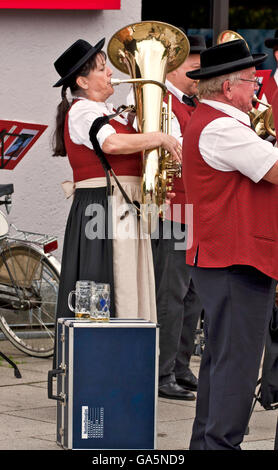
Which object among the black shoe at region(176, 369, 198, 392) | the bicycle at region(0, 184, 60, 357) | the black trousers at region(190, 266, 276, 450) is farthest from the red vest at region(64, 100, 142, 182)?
the bicycle at region(0, 184, 60, 357)

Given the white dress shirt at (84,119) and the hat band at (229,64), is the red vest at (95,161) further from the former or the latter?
the hat band at (229,64)

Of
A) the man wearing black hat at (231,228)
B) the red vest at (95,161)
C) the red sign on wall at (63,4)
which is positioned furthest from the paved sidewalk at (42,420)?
the red sign on wall at (63,4)

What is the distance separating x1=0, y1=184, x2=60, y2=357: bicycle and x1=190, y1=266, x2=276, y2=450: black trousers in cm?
327

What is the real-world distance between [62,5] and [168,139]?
10.1ft

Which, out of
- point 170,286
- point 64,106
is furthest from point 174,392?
point 64,106

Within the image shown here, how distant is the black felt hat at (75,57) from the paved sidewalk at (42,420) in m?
1.89

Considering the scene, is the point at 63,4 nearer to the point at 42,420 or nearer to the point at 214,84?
the point at 42,420

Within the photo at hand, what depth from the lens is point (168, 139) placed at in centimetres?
568

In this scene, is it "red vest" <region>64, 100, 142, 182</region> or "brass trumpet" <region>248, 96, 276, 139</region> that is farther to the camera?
"brass trumpet" <region>248, 96, 276, 139</region>

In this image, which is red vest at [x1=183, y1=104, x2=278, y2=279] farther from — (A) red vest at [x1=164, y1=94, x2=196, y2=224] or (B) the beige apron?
(A) red vest at [x1=164, y1=94, x2=196, y2=224]

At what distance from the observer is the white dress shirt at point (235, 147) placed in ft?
13.9

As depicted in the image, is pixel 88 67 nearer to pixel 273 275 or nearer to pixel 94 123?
pixel 94 123

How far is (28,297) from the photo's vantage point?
761cm

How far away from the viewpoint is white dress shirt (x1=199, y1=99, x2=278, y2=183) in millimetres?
4246
